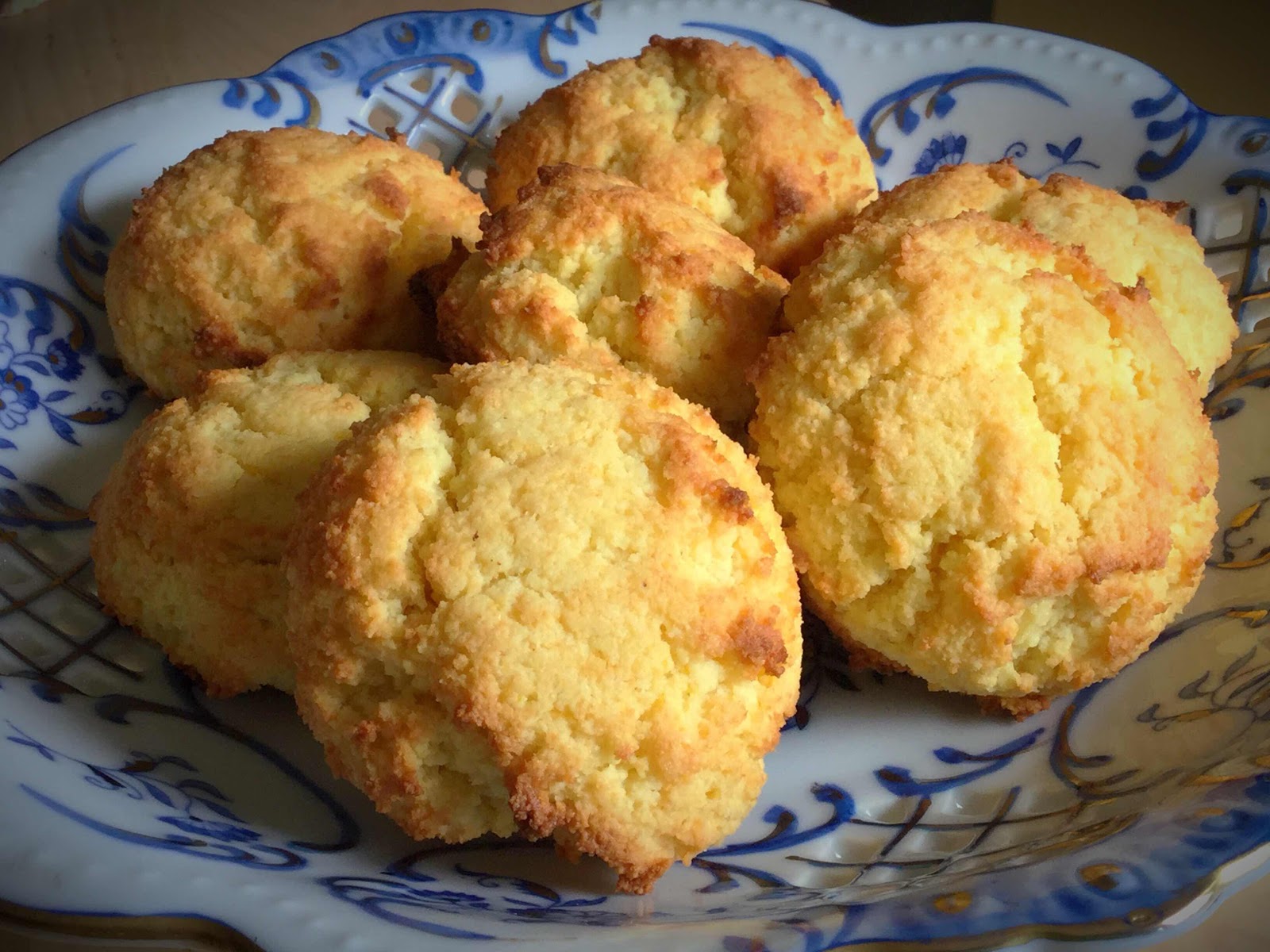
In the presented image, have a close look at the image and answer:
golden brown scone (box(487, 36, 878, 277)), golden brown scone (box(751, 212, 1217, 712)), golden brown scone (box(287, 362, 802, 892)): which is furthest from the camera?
golden brown scone (box(487, 36, 878, 277))

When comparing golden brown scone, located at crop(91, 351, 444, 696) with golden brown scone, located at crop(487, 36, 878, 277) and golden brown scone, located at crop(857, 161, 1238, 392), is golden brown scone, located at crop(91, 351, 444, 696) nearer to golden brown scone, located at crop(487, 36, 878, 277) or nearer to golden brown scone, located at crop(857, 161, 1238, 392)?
golden brown scone, located at crop(487, 36, 878, 277)

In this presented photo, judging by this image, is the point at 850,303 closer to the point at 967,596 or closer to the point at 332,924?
the point at 967,596

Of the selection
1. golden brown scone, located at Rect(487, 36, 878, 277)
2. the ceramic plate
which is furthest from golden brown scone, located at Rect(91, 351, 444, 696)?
golden brown scone, located at Rect(487, 36, 878, 277)

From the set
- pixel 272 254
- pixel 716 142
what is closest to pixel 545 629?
pixel 272 254

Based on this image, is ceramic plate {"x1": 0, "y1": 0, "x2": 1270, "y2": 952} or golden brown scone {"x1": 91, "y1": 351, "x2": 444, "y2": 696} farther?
golden brown scone {"x1": 91, "y1": 351, "x2": 444, "y2": 696}

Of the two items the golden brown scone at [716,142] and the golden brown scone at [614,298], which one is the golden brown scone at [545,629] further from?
the golden brown scone at [716,142]

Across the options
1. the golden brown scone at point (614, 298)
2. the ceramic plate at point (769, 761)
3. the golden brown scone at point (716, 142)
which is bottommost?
the ceramic plate at point (769, 761)

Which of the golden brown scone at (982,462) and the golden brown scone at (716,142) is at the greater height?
the golden brown scone at (716,142)

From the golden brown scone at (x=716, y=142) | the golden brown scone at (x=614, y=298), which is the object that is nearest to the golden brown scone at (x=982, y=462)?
the golden brown scone at (x=614, y=298)
